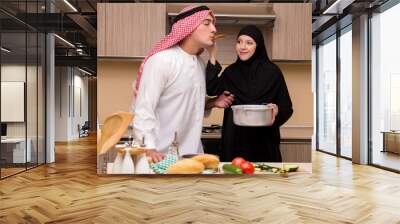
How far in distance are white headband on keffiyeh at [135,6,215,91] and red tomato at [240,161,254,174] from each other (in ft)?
4.09

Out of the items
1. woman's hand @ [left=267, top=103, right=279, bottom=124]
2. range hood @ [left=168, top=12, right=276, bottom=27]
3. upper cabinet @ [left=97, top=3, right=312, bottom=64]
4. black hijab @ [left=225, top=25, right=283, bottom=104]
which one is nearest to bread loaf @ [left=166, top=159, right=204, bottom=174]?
black hijab @ [left=225, top=25, right=283, bottom=104]

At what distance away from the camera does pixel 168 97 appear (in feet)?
12.5

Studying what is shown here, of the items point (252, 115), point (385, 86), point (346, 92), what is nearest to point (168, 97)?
point (252, 115)

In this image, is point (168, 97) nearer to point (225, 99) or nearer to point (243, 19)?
point (225, 99)

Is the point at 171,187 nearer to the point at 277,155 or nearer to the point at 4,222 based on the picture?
the point at 277,155

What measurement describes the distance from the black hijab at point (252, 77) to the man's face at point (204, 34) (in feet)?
1.17

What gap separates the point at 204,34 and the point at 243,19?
1.72ft

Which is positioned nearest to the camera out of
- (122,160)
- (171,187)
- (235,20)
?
(122,160)

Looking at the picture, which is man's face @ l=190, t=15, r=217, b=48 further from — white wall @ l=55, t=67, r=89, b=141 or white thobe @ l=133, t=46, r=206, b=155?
white wall @ l=55, t=67, r=89, b=141

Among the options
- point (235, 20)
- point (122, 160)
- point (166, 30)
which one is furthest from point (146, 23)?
point (122, 160)

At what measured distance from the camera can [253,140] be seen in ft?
13.8

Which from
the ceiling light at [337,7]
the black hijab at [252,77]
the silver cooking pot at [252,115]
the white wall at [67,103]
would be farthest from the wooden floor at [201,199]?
the white wall at [67,103]

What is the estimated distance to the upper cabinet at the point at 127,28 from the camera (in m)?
4.32

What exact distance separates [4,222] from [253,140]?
213cm
